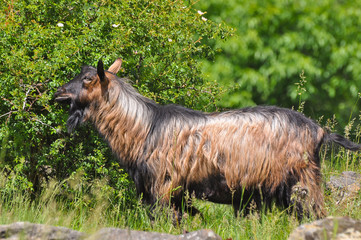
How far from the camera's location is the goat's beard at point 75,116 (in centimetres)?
573

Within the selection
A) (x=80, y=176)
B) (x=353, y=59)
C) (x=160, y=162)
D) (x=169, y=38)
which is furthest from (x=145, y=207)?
(x=353, y=59)

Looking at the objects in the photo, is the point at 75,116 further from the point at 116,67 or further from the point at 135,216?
the point at 135,216

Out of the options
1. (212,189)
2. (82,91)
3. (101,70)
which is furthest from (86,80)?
(212,189)

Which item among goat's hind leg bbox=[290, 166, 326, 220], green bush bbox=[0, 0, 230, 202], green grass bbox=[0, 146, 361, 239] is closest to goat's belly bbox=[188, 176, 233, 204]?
green grass bbox=[0, 146, 361, 239]

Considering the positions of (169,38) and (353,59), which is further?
(353,59)

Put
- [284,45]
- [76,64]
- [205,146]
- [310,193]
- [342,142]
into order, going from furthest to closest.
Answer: [284,45] < [76,64] < [342,142] < [205,146] < [310,193]

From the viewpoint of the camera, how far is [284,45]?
28.9ft

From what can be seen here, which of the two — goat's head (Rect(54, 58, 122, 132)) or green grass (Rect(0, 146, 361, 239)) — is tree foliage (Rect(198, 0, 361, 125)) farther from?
goat's head (Rect(54, 58, 122, 132))

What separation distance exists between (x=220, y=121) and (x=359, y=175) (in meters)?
2.47

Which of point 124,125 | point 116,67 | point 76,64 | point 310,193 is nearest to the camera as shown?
point 310,193

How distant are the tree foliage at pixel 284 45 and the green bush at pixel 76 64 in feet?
6.03

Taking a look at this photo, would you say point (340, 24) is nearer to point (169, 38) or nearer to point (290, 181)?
point (169, 38)

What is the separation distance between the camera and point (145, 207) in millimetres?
5531

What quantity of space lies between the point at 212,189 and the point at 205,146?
0.45 meters
